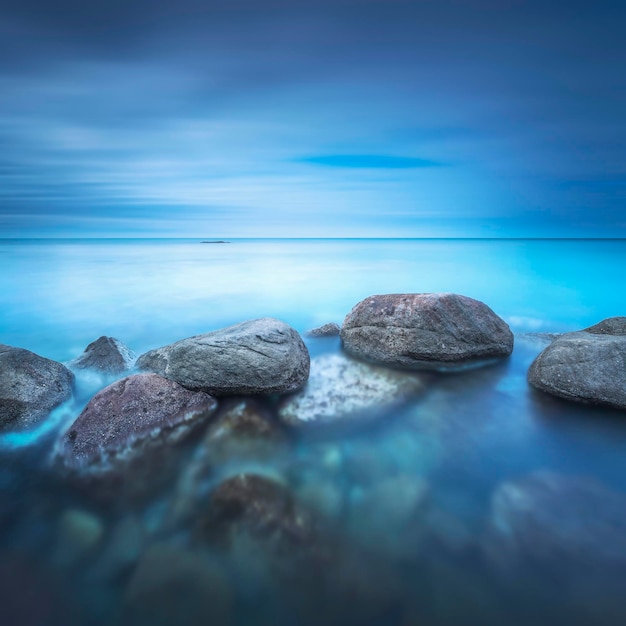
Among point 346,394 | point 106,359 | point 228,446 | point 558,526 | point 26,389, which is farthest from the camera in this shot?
point 106,359

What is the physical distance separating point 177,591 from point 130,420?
2.11m

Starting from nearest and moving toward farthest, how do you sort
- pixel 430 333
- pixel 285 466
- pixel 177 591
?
pixel 177 591
pixel 285 466
pixel 430 333

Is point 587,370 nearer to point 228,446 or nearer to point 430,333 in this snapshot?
point 430,333

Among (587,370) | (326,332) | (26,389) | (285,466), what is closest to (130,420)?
(26,389)

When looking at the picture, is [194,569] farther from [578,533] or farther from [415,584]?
[578,533]

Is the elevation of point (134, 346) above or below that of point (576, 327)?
above

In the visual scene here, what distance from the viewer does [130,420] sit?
455cm

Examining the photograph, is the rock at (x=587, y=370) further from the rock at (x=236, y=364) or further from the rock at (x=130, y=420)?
the rock at (x=130, y=420)

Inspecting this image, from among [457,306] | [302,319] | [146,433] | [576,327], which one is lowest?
[576,327]

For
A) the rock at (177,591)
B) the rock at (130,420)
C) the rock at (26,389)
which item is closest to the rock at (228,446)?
the rock at (130,420)

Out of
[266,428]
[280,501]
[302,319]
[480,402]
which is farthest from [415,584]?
[302,319]

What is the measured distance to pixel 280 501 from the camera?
12.1 feet

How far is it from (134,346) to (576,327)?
1150 centimetres

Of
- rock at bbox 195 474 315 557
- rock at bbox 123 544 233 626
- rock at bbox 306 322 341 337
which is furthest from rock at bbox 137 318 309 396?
rock at bbox 306 322 341 337
